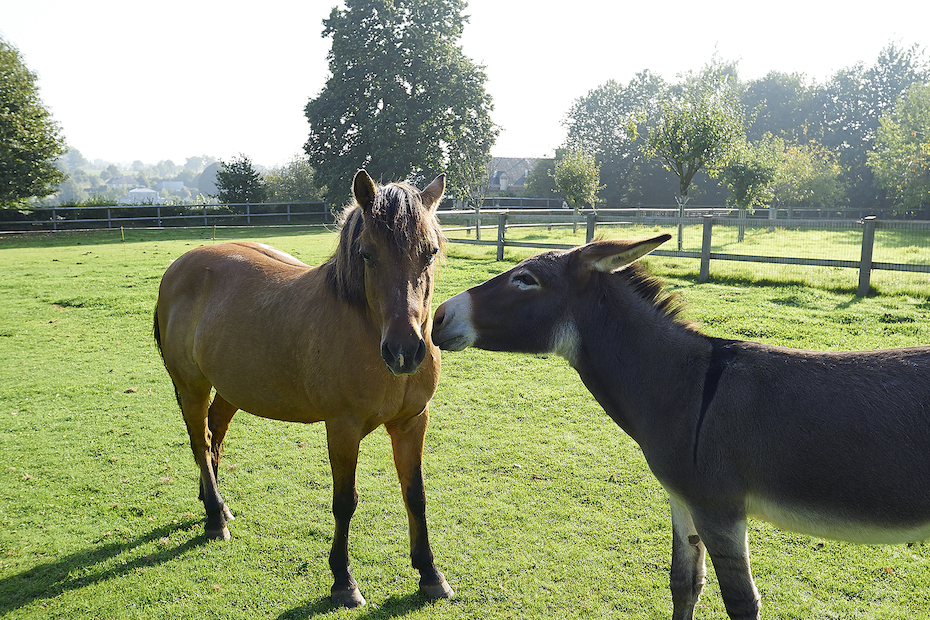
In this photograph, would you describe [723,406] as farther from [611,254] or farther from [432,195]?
[432,195]

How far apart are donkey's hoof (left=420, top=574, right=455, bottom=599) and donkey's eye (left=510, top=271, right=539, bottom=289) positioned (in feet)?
6.72

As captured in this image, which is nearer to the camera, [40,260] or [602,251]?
[602,251]

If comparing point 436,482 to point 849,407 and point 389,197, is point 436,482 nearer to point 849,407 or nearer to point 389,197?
point 389,197

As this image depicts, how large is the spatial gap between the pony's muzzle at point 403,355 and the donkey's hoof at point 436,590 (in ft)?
5.35

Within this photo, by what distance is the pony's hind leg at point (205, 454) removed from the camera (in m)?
4.13

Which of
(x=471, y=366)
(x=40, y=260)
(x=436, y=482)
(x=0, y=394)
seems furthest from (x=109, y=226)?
(x=436, y=482)

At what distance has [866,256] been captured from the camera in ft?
34.9

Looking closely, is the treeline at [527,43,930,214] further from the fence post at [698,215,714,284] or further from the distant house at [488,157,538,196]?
the fence post at [698,215,714,284]

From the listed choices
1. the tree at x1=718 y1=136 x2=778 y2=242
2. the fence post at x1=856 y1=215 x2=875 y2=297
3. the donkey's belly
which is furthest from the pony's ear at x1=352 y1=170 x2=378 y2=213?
the tree at x1=718 y1=136 x2=778 y2=242

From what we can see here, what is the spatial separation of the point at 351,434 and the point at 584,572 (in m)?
1.83

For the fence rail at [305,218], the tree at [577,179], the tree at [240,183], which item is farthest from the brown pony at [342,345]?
the tree at [240,183]

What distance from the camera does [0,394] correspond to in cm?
707

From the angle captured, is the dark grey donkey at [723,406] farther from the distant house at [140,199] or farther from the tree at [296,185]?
the tree at [296,185]

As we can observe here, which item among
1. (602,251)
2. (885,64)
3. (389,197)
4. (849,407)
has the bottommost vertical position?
(849,407)
